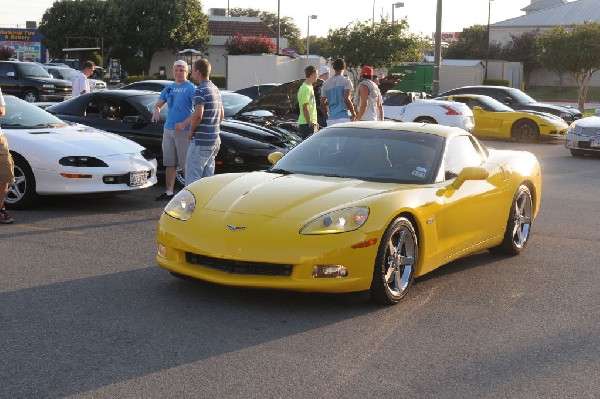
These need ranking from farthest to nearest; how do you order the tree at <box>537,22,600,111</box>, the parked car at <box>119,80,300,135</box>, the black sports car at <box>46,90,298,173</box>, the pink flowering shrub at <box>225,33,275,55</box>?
1. the pink flowering shrub at <box>225,33,275,55</box>
2. the tree at <box>537,22,600,111</box>
3. the parked car at <box>119,80,300,135</box>
4. the black sports car at <box>46,90,298,173</box>

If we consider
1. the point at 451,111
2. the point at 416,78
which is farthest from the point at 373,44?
the point at 451,111

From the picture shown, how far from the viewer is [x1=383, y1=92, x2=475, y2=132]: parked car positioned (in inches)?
828

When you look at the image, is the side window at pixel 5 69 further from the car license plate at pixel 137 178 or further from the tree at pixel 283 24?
the tree at pixel 283 24

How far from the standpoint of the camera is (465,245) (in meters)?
7.21

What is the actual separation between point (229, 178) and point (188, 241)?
999mm

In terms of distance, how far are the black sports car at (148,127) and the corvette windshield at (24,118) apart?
123cm

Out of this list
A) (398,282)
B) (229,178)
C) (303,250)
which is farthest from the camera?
(229,178)

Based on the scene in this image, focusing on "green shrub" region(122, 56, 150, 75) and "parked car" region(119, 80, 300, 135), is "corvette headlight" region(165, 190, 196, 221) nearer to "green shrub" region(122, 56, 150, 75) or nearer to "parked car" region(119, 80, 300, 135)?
"parked car" region(119, 80, 300, 135)

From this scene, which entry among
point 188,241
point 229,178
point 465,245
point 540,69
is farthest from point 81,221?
point 540,69

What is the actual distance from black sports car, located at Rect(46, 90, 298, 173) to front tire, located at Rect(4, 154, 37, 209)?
7.31ft

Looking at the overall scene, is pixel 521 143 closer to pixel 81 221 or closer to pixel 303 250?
pixel 81 221

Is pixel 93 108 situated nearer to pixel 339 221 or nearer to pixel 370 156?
pixel 370 156

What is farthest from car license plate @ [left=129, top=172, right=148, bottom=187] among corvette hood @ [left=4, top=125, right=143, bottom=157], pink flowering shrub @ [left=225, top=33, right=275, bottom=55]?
pink flowering shrub @ [left=225, top=33, right=275, bottom=55]

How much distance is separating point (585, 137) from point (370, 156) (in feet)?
42.5
